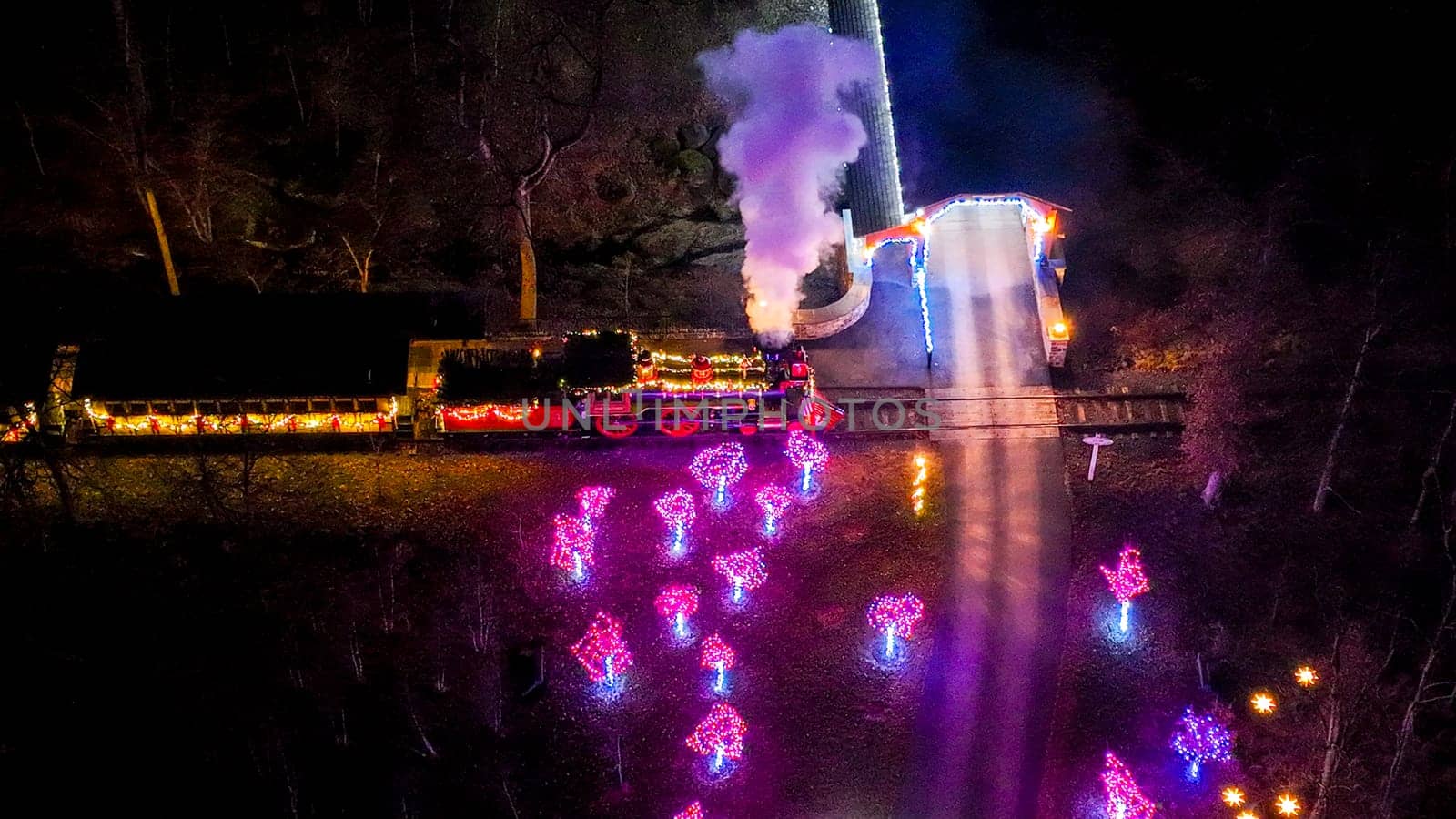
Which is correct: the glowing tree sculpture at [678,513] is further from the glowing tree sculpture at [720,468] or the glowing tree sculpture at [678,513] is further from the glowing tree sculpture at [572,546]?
the glowing tree sculpture at [572,546]

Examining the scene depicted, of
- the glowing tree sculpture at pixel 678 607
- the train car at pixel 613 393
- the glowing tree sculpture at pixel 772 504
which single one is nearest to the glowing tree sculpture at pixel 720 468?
the train car at pixel 613 393

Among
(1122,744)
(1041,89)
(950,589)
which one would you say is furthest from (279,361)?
(1041,89)

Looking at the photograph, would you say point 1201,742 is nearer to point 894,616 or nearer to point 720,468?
point 894,616

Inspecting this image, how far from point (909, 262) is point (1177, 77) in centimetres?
1464

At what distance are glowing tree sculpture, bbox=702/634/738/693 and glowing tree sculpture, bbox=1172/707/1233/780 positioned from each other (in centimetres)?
1060

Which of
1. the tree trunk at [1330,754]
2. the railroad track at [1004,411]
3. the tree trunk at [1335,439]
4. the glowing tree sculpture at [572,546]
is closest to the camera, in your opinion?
the tree trunk at [1330,754]

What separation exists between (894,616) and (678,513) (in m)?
6.58

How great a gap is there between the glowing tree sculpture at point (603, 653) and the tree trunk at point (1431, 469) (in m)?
21.3

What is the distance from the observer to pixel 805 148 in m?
38.8

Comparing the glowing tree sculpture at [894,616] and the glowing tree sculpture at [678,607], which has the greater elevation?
the glowing tree sculpture at [678,607]

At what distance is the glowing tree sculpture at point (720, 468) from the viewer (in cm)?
3384

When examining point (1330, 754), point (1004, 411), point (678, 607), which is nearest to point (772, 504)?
point (678, 607)

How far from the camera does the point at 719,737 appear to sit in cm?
2736

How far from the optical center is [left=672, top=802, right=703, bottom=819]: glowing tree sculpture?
2633cm
